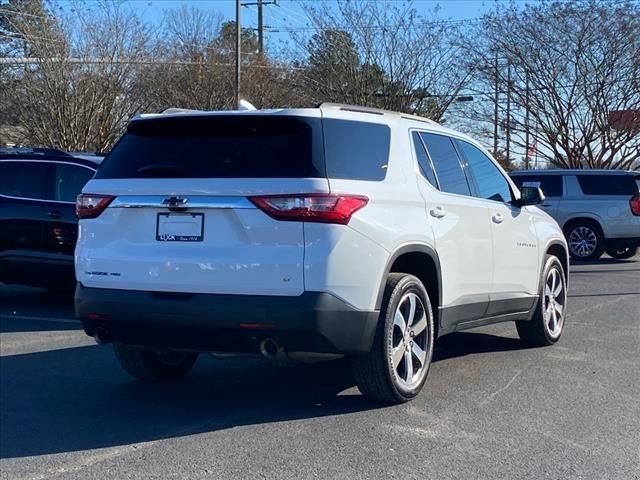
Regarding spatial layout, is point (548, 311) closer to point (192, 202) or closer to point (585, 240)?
point (192, 202)

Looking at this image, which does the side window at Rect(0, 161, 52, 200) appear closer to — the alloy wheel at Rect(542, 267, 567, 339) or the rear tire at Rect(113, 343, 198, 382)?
the rear tire at Rect(113, 343, 198, 382)

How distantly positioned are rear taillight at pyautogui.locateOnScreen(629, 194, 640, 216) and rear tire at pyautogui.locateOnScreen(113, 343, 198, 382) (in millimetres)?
12881

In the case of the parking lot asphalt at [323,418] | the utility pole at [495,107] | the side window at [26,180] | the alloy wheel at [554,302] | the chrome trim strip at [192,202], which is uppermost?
the utility pole at [495,107]

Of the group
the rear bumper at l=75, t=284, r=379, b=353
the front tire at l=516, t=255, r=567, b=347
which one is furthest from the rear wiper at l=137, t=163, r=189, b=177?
the front tire at l=516, t=255, r=567, b=347

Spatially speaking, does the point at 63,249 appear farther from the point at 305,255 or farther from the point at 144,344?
the point at 305,255

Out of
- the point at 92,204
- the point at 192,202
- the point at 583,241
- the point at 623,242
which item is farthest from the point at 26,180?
the point at 623,242

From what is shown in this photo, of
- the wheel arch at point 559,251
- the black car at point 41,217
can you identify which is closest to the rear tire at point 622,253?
the wheel arch at point 559,251

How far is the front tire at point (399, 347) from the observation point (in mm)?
5328

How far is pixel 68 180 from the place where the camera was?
1003cm

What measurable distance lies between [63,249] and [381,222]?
5.56 meters

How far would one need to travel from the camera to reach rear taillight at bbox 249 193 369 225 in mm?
4879

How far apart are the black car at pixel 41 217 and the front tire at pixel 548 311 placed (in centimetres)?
507

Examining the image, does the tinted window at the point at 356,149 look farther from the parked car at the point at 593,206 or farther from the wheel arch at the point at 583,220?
the wheel arch at the point at 583,220

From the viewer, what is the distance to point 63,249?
973 centimetres
